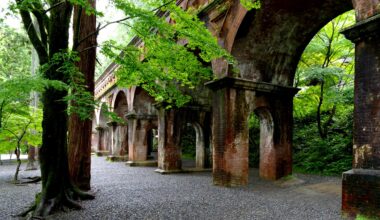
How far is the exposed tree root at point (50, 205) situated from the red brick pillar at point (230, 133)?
4758mm

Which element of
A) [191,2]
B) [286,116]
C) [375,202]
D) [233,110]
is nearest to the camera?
[375,202]

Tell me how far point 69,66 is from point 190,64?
3.42m

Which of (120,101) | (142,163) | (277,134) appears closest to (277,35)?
(277,134)

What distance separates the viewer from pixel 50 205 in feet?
20.7

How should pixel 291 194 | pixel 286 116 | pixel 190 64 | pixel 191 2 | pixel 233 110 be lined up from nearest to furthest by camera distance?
1. pixel 190 64
2. pixel 291 194
3. pixel 233 110
4. pixel 286 116
5. pixel 191 2

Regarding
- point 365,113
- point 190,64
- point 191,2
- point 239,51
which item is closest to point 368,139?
point 365,113

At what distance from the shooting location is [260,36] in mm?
10047

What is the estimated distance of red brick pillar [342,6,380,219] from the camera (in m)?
5.24

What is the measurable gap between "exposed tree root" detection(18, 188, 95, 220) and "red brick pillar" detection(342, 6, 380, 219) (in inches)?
230

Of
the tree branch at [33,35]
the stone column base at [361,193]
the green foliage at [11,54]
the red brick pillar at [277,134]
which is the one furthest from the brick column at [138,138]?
the stone column base at [361,193]

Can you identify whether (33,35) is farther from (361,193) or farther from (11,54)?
(11,54)

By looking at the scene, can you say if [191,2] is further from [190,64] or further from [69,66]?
[69,66]

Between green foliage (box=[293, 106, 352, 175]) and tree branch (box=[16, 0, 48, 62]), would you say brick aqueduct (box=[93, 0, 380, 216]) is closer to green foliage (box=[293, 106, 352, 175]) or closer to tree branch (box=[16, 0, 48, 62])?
green foliage (box=[293, 106, 352, 175])

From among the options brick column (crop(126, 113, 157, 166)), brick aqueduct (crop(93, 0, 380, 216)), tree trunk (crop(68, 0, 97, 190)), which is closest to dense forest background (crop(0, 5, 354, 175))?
brick aqueduct (crop(93, 0, 380, 216))
